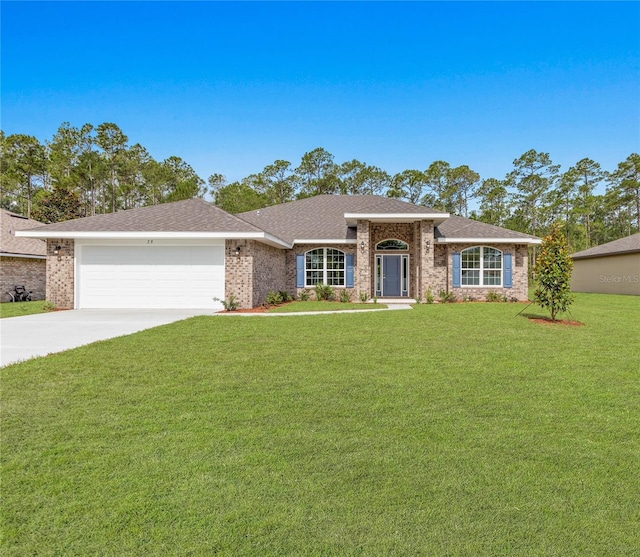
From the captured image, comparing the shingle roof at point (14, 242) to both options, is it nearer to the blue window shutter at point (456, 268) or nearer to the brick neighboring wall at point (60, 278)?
the brick neighboring wall at point (60, 278)

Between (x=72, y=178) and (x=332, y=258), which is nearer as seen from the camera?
(x=332, y=258)

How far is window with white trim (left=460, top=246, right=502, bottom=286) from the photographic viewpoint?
1798 cm

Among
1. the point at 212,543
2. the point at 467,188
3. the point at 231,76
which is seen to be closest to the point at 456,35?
the point at 231,76

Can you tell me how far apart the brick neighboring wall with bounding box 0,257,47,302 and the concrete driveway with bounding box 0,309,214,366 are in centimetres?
657

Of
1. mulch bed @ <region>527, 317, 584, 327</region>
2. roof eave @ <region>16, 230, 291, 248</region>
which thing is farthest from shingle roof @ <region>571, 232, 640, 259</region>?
roof eave @ <region>16, 230, 291, 248</region>

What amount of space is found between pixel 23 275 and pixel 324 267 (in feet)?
44.7

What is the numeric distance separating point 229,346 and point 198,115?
1754 cm

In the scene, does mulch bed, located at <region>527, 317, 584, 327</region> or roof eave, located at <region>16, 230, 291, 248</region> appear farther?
roof eave, located at <region>16, 230, 291, 248</region>

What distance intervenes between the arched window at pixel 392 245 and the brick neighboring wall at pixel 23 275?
15899mm

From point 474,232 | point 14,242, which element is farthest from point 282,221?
point 14,242

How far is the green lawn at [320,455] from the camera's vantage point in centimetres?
222

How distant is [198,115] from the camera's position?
20.9 m

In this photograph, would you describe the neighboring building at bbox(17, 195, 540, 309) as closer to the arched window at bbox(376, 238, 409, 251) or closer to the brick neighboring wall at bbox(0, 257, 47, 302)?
the arched window at bbox(376, 238, 409, 251)

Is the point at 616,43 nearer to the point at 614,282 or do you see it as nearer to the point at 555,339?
the point at 555,339
